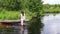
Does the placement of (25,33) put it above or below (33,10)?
below

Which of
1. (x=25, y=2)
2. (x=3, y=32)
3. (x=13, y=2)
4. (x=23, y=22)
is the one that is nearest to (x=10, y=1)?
(x=13, y=2)

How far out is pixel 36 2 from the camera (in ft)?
143

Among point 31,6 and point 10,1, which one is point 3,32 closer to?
point 31,6

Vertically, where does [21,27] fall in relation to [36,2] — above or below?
below

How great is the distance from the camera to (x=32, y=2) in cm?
4353

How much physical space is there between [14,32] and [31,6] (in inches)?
806

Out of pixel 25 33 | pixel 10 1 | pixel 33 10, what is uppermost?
pixel 10 1

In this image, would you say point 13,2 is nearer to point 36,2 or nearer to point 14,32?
point 36,2

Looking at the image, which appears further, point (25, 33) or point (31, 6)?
point (31, 6)

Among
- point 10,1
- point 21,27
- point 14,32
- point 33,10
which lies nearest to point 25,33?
point 14,32

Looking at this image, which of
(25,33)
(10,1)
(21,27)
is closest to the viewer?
(25,33)

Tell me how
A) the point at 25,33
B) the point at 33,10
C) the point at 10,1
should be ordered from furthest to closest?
1. the point at 10,1
2. the point at 33,10
3. the point at 25,33

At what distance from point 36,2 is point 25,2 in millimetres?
2416

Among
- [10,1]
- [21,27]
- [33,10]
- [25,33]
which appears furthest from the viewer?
[10,1]
